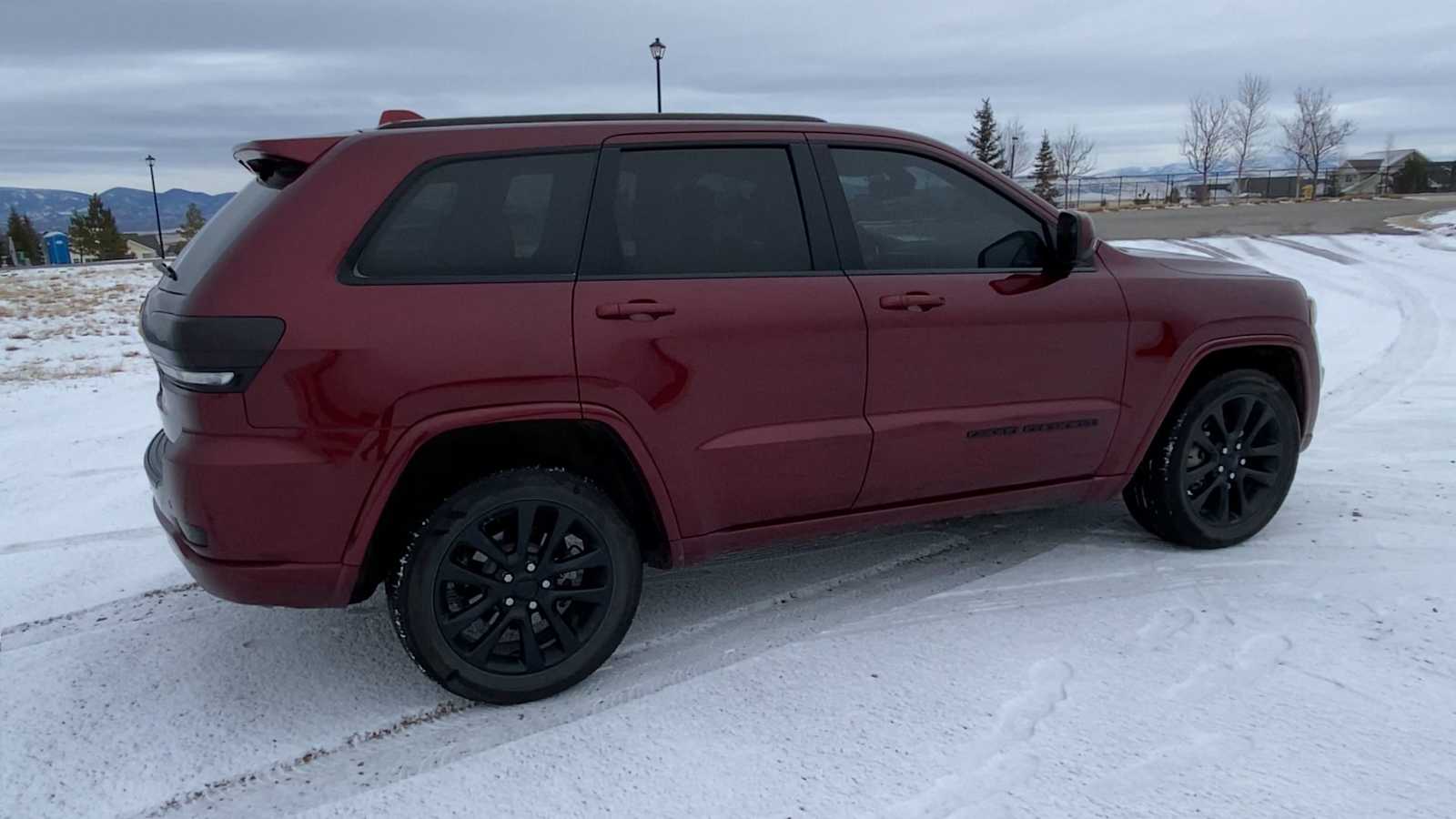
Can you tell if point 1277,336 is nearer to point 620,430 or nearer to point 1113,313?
point 1113,313

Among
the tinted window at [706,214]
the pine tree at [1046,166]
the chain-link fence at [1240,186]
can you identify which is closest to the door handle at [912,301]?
the tinted window at [706,214]

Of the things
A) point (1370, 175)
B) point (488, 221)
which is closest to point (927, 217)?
point (488, 221)

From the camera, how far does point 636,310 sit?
3188 mm

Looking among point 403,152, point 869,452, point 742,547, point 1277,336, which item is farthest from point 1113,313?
point 403,152

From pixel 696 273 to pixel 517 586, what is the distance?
1.17 meters

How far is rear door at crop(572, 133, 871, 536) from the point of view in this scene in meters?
3.21

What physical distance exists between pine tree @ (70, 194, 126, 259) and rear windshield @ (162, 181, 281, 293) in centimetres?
7686

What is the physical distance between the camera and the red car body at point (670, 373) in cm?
288

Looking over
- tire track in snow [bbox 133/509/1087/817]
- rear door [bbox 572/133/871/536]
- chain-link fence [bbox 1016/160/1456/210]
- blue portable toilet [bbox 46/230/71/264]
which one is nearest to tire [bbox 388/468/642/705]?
tire track in snow [bbox 133/509/1087/817]

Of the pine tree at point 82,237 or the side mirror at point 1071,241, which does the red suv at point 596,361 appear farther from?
the pine tree at point 82,237

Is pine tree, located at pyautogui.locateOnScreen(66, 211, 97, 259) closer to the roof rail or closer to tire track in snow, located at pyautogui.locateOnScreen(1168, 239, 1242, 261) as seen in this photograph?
tire track in snow, located at pyautogui.locateOnScreen(1168, 239, 1242, 261)

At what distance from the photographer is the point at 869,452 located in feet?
11.8

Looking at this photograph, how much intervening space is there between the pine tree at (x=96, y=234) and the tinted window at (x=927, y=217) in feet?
255

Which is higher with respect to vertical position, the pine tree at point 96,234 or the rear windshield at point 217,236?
the pine tree at point 96,234
